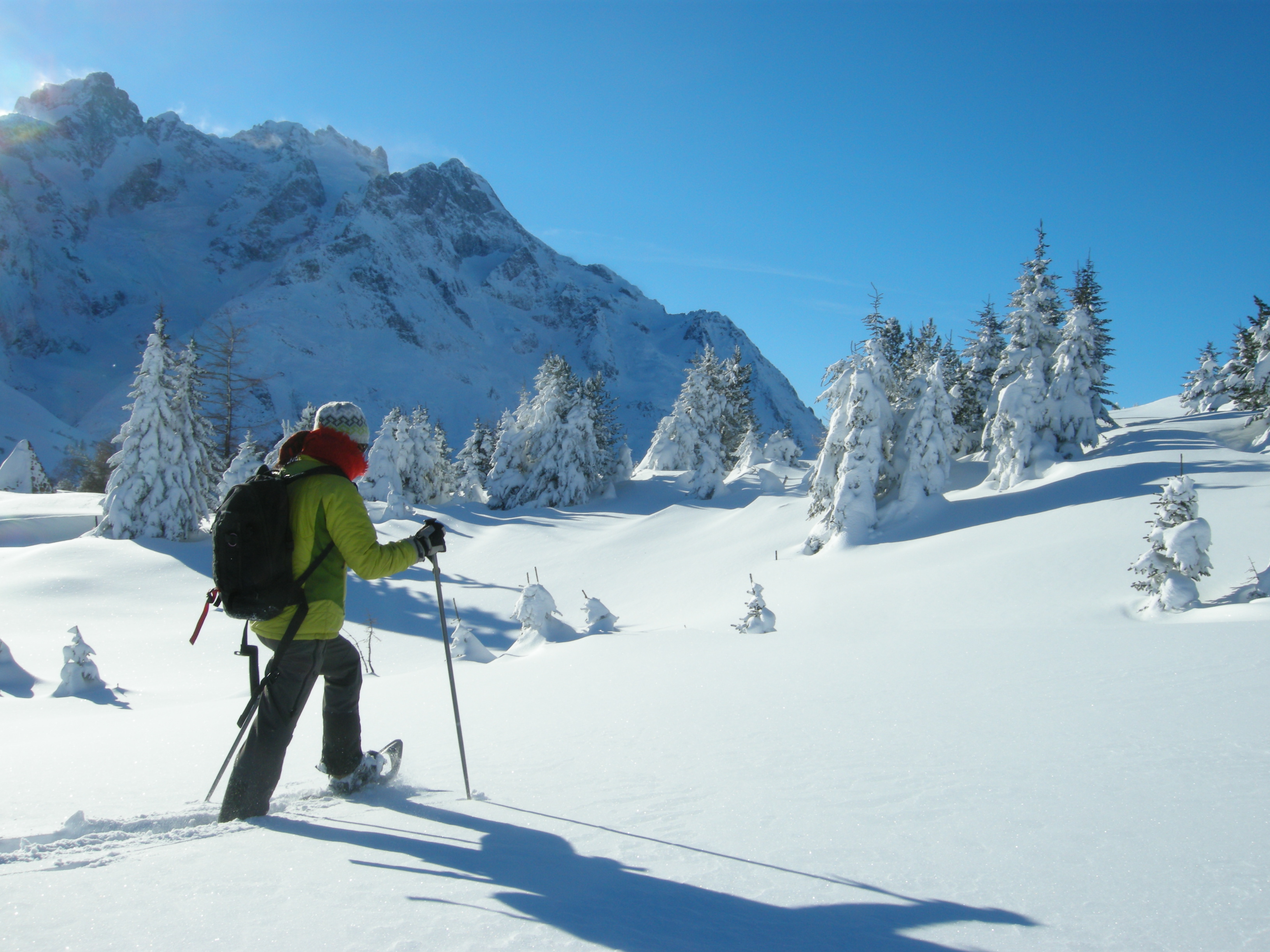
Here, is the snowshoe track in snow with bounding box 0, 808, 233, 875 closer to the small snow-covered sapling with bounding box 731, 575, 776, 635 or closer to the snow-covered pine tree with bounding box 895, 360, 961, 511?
the small snow-covered sapling with bounding box 731, 575, 776, 635

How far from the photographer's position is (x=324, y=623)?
3.02m

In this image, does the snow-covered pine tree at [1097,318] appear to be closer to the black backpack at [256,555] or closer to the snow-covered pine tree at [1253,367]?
the snow-covered pine tree at [1253,367]

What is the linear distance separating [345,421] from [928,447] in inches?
783

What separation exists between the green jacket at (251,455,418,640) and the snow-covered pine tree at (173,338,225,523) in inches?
1028

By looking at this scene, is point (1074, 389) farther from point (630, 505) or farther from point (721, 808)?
point (721, 808)

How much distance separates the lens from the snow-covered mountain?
358 feet

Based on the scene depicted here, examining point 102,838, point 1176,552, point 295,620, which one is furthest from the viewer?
point 1176,552

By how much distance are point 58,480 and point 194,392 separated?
5105cm

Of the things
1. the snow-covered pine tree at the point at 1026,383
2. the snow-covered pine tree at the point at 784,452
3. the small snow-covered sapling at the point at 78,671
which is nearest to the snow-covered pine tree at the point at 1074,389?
the snow-covered pine tree at the point at 1026,383

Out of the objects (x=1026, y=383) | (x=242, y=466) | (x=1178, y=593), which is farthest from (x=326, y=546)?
(x=242, y=466)

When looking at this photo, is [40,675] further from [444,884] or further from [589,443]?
[589,443]

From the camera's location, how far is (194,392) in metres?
25.6

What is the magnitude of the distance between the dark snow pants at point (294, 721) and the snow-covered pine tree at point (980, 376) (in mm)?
32904

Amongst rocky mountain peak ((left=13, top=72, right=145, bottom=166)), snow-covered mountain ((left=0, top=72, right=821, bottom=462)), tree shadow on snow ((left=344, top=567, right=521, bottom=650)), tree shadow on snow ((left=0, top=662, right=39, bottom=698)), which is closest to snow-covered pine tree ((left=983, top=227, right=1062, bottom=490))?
tree shadow on snow ((left=344, top=567, right=521, bottom=650))
